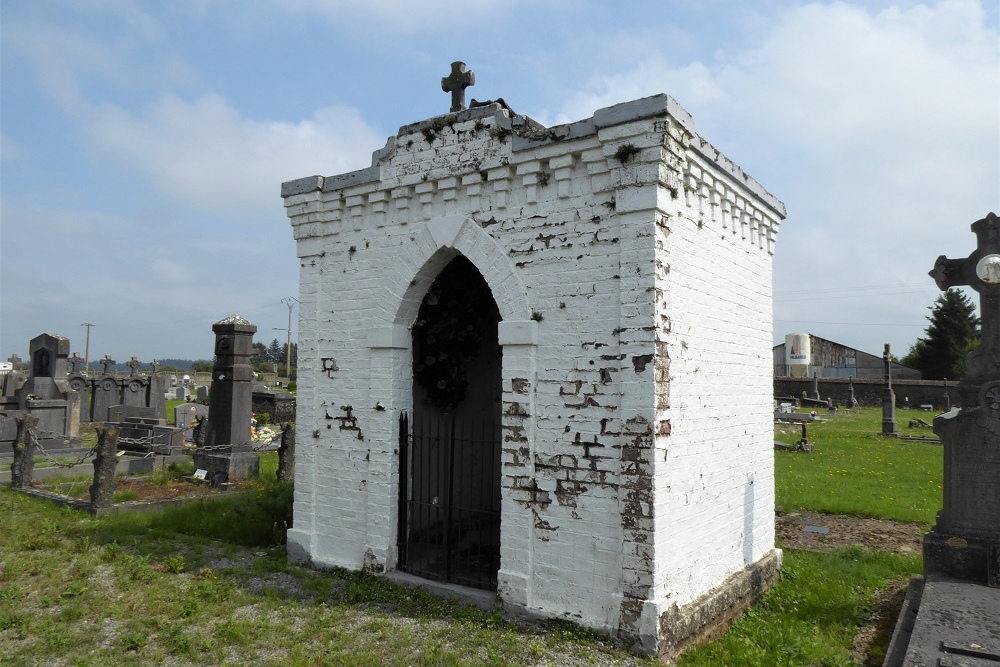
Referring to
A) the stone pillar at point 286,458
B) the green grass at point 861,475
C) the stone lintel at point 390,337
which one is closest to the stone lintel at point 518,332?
the stone lintel at point 390,337

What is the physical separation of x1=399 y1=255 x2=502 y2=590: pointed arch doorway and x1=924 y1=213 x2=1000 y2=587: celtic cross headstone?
433cm

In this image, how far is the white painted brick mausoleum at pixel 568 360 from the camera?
5.16m

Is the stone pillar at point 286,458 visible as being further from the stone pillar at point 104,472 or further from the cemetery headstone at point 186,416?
the cemetery headstone at point 186,416

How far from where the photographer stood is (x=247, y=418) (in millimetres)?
13141

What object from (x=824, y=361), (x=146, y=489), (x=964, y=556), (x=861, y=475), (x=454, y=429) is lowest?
(x=146, y=489)

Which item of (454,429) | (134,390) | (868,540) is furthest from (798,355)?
(454,429)

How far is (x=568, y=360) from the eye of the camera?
552 cm

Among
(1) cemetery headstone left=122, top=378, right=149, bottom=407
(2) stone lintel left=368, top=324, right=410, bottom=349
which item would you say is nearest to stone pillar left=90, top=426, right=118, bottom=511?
(2) stone lintel left=368, top=324, right=410, bottom=349

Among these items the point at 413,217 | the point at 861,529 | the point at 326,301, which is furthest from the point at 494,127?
the point at 861,529

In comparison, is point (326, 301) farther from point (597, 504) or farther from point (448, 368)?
point (597, 504)

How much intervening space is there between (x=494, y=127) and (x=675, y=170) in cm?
170

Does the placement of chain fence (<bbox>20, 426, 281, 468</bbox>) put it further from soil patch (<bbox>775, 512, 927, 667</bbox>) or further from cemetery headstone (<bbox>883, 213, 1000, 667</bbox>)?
cemetery headstone (<bbox>883, 213, 1000, 667</bbox>)

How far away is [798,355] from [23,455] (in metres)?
42.4

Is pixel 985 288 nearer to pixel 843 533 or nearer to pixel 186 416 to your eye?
pixel 843 533
